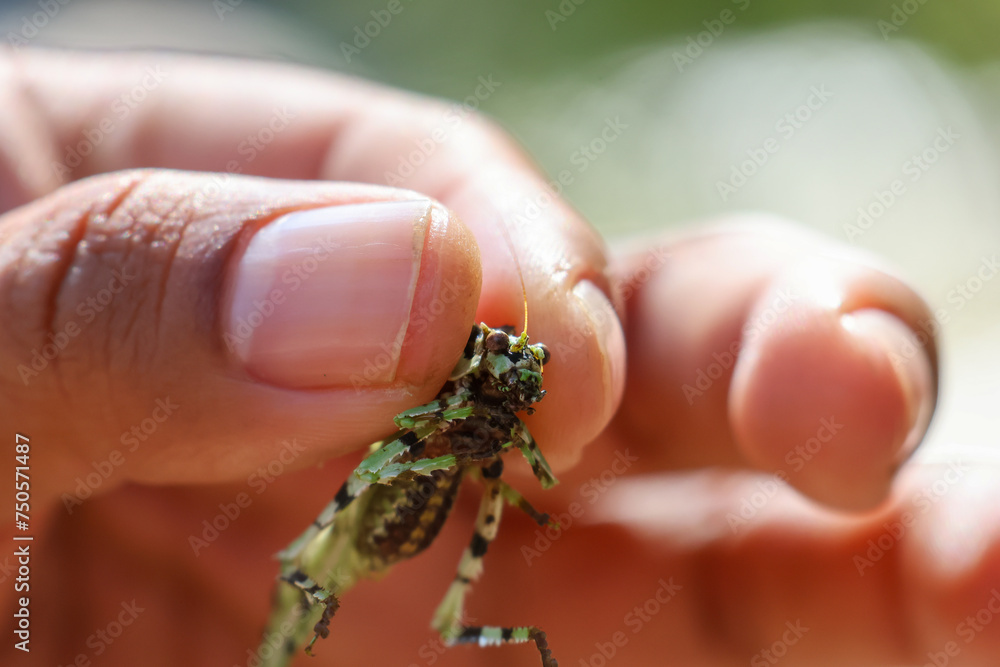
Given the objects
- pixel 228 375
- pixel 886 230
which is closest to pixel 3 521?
pixel 228 375

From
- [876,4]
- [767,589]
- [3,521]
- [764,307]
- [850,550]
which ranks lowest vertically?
[3,521]

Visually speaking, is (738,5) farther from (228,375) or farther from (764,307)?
(228,375)
